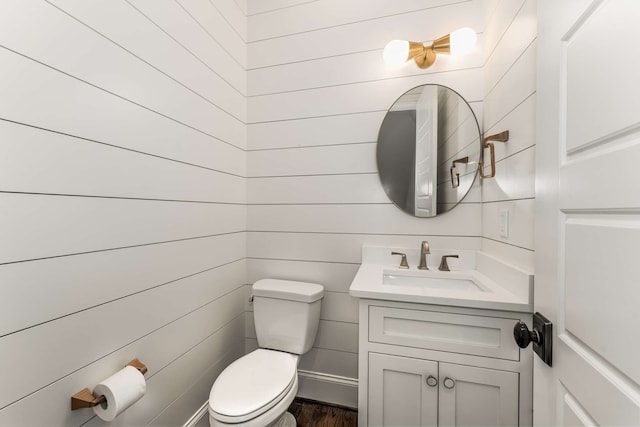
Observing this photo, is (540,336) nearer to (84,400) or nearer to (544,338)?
(544,338)

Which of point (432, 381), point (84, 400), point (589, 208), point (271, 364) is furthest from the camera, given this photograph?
point (271, 364)

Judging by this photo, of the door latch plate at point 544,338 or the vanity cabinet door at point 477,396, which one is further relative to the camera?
the vanity cabinet door at point 477,396

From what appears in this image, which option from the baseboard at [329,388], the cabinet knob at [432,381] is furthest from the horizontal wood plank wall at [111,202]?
the cabinet knob at [432,381]

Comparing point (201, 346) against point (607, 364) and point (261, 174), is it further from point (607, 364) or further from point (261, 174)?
point (607, 364)

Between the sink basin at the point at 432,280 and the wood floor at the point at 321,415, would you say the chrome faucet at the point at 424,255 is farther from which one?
the wood floor at the point at 321,415

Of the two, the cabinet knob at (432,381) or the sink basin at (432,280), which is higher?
the sink basin at (432,280)

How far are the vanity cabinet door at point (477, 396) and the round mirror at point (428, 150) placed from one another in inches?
30.5

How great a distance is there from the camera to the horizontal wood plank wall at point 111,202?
2.35ft

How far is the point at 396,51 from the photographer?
1.44m

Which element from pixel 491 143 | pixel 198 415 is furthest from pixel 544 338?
pixel 198 415

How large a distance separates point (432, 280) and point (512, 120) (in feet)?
2.66

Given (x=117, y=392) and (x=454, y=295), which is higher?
(x=454, y=295)

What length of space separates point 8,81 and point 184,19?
2.77 feet

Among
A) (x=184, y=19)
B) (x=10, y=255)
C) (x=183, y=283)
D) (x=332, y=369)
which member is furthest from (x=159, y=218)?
(x=332, y=369)
